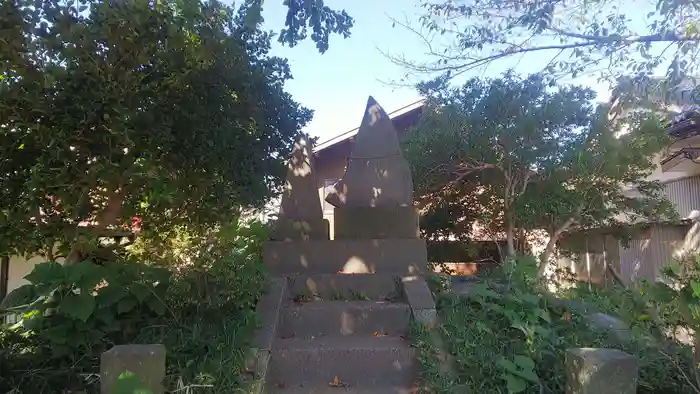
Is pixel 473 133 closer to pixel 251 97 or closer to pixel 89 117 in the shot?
pixel 251 97

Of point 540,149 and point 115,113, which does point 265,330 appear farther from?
point 540,149

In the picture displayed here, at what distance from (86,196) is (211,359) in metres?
2.18

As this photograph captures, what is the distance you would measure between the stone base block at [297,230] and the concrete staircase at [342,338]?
111 cm

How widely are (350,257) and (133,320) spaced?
107 inches

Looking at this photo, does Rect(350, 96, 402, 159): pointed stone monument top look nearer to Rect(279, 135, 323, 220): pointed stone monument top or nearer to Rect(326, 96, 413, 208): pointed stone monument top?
Rect(326, 96, 413, 208): pointed stone monument top

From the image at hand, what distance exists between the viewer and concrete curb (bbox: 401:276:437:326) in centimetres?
477

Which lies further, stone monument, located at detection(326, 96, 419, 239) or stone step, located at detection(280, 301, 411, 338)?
stone monument, located at detection(326, 96, 419, 239)

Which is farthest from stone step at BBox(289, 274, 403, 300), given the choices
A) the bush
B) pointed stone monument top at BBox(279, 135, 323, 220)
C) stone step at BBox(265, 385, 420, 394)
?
stone step at BBox(265, 385, 420, 394)

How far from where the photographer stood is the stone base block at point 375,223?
6.65 meters

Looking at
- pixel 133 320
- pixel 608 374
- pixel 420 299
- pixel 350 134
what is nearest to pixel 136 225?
pixel 133 320

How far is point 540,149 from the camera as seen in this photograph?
26.4 feet

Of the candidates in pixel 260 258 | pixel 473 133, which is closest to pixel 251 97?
pixel 260 258

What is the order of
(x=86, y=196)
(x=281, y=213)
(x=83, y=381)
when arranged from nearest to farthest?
(x=83, y=381) < (x=86, y=196) < (x=281, y=213)

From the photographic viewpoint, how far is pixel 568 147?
26.5 ft
